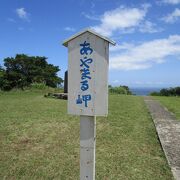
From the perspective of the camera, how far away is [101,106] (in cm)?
263

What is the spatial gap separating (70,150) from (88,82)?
218 cm

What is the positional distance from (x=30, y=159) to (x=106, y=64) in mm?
2243

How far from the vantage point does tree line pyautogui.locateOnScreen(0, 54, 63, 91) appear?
29.4 metres

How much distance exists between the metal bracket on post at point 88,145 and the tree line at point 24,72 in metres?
26.6

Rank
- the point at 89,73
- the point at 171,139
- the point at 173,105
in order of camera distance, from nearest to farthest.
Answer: the point at 89,73 < the point at 171,139 < the point at 173,105

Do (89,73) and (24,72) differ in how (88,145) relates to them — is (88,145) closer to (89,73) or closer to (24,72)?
(89,73)

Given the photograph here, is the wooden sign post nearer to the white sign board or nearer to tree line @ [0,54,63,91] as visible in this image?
the white sign board

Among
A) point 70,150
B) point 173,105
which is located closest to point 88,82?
point 70,150

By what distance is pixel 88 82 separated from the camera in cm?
266

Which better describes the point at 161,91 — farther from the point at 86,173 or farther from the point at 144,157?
the point at 86,173

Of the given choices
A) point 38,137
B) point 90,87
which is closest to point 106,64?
point 90,87

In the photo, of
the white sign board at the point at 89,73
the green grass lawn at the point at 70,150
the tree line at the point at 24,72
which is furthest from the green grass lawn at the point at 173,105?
the tree line at the point at 24,72

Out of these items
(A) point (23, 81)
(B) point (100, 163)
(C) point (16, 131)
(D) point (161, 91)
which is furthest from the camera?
(A) point (23, 81)

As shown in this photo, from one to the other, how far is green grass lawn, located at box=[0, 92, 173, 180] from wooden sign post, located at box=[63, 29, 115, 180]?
94 cm
